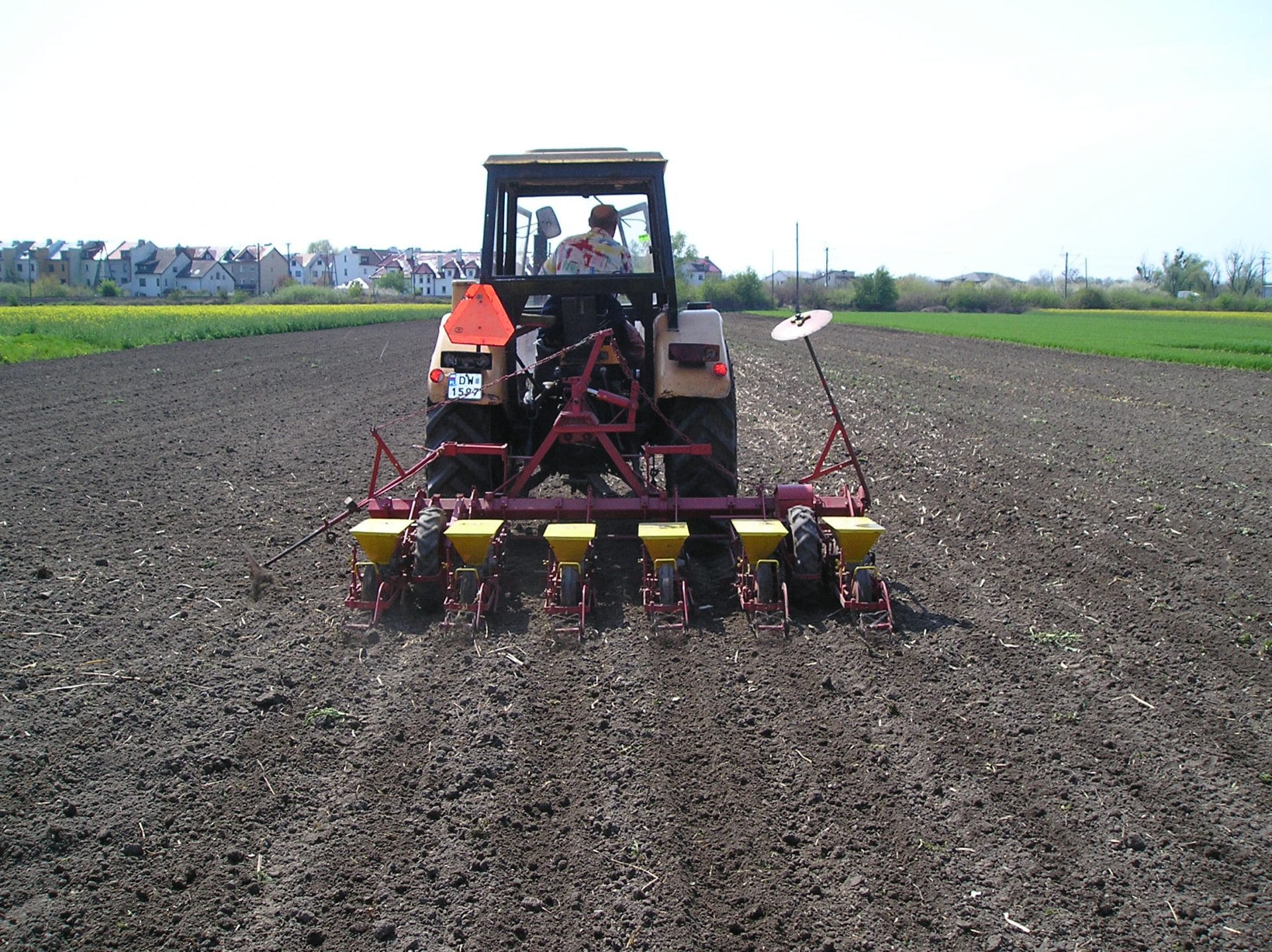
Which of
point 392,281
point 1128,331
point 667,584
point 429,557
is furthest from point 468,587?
point 392,281

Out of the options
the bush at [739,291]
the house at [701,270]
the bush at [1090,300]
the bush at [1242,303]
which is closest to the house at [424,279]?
the house at [701,270]

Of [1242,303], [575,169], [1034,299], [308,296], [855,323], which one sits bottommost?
[575,169]

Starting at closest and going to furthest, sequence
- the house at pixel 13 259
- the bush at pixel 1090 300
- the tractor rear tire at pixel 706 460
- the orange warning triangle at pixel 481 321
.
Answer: the orange warning triangle at pixel 481 321 < the tractor rear tire at pixel 706 460 < the bush at pixel 1090 300 < the house at pixel 13 259

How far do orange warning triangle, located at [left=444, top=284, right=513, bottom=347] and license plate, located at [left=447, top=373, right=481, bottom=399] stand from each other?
28cm

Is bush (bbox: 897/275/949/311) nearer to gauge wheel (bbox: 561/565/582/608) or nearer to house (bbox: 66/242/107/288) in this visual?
gauge wheel (bbox: 561/565/582/608)

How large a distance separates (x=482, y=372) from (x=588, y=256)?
1.10 m

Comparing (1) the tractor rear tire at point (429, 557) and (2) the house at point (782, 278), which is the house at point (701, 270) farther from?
(1) the tractor rear tire at point (429, 557)

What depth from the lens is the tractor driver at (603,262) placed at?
662 cm

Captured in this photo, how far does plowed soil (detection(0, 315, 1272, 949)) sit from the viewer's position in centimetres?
289

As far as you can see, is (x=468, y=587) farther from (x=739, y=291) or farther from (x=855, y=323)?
(x=739, y=291)

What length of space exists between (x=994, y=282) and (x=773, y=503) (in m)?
75.1

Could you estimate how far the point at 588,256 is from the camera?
6.66 meters

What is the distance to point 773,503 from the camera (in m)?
5.88

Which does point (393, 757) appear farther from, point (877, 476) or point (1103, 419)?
point (1103, 419)
